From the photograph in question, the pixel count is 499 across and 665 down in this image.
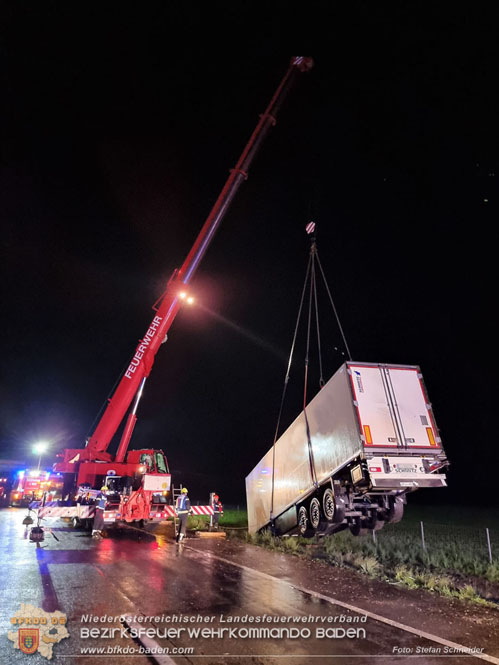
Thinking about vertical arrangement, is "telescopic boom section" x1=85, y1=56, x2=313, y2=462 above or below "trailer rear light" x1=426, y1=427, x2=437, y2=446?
above

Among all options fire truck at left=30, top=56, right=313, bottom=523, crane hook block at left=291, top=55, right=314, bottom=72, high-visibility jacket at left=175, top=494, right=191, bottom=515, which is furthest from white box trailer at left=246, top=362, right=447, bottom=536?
crane hook block at left=291, top=55, right=314, bottom=72

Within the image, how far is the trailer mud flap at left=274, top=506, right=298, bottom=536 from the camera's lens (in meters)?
10.6

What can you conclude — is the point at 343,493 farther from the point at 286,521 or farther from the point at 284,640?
the point at 284,640

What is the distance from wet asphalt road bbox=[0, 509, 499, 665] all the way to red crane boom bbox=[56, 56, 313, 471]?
4.66 metres

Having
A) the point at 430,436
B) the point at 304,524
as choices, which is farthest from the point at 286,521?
the point at 430,436

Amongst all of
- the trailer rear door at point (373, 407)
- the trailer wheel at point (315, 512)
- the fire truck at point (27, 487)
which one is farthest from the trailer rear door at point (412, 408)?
the fire truck at point (27, 487)

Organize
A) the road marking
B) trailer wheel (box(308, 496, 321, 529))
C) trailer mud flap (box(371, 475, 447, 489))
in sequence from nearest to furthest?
the road marking < trailer mud flap (box(371, 475, 447, 489)) < trailer wheel (box(308, 496, 321, 529))

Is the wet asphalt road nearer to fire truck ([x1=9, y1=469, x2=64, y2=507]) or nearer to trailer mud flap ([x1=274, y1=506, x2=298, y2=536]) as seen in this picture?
trailer mud flap ([x1=274, y1=506, x2=298, y2=536])

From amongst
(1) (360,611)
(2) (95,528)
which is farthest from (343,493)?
(2) (95,528)

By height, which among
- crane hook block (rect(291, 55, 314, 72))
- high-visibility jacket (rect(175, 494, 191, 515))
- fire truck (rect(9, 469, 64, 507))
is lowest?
high-visibility jacket (rect(175, 494, 191, 515))

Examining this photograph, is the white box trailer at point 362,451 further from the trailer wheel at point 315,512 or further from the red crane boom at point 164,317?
the red crane boom at point 164,317

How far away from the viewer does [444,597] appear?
272 inches

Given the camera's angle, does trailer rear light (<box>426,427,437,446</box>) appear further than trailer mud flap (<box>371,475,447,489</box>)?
Yes

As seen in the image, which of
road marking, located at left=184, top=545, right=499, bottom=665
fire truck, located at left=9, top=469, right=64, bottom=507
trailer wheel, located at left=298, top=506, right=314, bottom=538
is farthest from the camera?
fire truck, located at left=9, top=469, right=64, bottom=507
